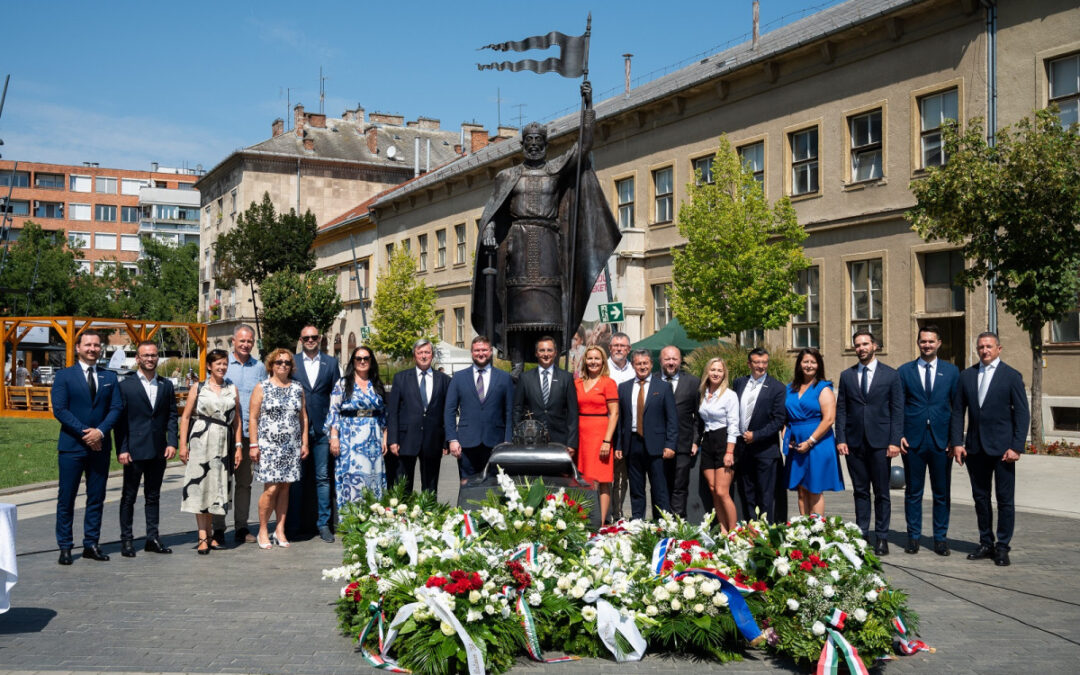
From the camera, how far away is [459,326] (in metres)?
49.7

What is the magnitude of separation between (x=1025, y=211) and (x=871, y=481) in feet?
34.7

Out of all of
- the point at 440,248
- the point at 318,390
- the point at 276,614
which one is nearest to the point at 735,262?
the point at 318,390

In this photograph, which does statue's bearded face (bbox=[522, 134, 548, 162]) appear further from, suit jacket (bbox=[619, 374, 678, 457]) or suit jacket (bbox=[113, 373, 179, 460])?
suit jacket (bbox=[113, 373, 179, 460])

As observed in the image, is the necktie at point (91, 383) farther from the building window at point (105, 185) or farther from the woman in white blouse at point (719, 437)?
the building window at point (105, 185)

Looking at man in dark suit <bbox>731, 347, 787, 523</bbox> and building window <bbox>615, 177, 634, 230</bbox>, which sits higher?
building window <bbox>615, 177, 634, 230</bbox>

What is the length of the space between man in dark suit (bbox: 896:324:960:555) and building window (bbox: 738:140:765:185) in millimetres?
21515

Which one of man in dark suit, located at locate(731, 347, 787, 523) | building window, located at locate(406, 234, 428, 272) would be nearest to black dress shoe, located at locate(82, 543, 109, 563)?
man in dark suit, located at locate(731, 347, 787, 523)

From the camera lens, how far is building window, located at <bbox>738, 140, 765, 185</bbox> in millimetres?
30688

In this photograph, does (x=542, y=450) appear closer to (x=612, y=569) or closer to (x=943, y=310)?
(x=612, y=569)

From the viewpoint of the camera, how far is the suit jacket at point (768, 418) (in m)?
9.34

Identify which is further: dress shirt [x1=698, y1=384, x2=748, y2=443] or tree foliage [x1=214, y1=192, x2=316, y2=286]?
Answer: tree foliage [x1=214, y1=192, x2=316, y2=286]

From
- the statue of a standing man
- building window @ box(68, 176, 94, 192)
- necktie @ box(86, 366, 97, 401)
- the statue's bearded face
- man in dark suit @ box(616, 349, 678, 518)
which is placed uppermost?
building window @ box(68, 176, 94, 192)

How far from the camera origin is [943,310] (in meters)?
25.0

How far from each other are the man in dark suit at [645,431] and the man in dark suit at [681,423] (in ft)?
0.23
